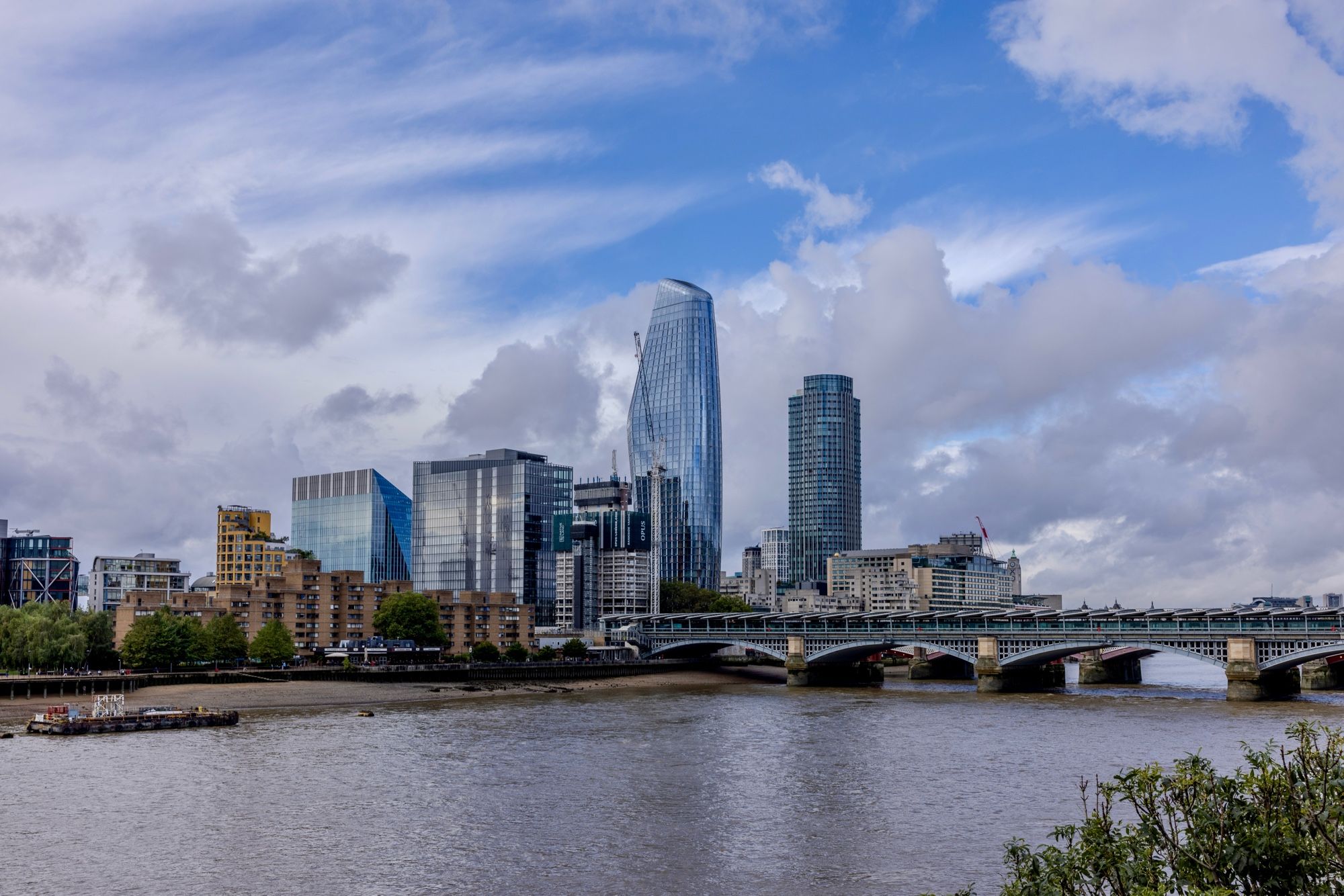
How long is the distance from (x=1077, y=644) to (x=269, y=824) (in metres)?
106

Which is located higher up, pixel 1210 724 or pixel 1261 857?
pixel 1261 857

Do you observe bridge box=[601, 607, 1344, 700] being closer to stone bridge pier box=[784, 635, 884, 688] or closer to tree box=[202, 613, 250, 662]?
stone bridge pier box=[784, 635, 884, 688]

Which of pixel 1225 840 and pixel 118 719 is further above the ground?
pixel 1225 840

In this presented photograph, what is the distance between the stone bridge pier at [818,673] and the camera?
166m

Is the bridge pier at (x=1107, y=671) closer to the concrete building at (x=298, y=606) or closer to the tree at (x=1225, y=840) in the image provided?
the concrete building at (x=298, y=606)

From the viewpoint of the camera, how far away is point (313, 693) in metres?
134

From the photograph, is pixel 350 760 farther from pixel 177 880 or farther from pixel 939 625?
pixel 939 625

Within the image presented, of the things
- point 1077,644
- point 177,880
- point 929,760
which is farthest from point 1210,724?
point 177,880

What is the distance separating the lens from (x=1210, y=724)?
320ft

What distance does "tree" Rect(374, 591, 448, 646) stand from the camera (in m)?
186

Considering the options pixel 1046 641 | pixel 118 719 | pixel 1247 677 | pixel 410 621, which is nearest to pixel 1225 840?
pixel 118 719

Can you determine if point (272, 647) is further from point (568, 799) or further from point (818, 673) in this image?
point (568, 799)

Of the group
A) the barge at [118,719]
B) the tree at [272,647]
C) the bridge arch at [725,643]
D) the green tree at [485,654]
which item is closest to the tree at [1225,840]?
the barge at [118,719]

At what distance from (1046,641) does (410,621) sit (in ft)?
312
